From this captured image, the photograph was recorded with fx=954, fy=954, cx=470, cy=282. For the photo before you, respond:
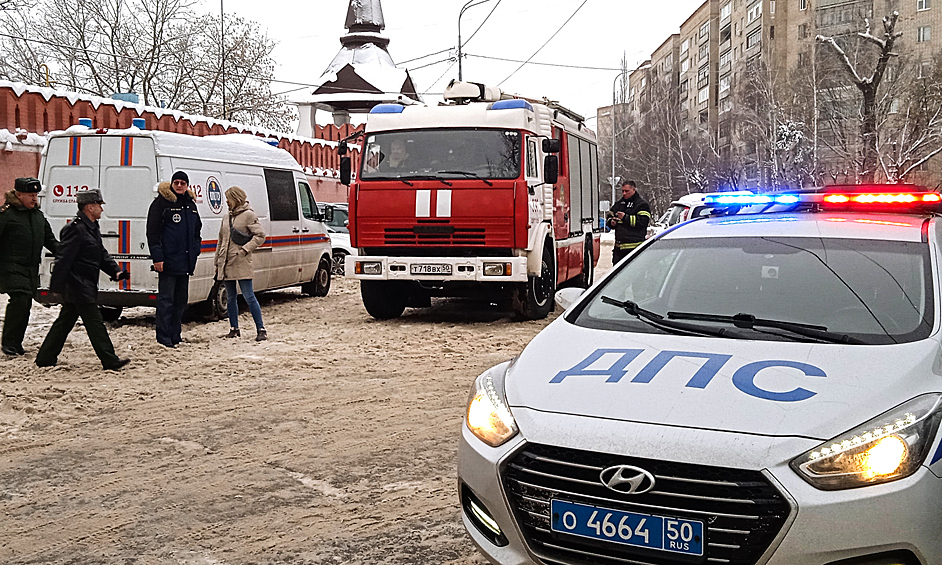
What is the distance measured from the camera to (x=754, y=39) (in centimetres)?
7119

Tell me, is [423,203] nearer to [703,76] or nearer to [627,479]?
[627,479]

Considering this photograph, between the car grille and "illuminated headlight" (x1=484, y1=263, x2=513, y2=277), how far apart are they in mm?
8700

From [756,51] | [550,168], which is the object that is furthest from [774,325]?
[756,51]

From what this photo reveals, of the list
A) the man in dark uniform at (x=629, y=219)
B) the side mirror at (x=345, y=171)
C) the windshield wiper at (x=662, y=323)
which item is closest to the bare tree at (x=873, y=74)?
the man in dark uniform at (x=629, y=219)

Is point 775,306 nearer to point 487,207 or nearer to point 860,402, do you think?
point 860,402

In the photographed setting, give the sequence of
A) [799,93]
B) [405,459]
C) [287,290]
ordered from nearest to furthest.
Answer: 1. [405,459]
2. [287,290]
3. [799,93]

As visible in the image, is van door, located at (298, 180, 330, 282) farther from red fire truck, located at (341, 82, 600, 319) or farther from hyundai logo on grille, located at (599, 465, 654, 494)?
hyundai logo on grille, located at (599, 465, 654, 494)

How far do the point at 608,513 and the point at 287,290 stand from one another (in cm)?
1575

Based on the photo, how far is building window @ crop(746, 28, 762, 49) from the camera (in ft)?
228

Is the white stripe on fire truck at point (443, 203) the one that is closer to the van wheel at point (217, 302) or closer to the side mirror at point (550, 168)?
the side mirror at point (550, 168)

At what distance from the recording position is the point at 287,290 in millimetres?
18234

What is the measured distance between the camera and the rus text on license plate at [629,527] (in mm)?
2914

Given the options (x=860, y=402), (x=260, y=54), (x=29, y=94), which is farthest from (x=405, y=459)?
(x=260, y=54)

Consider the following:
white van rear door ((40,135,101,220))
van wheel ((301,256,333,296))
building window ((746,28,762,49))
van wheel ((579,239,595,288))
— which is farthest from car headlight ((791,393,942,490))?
building window ((746,28,762,49))
